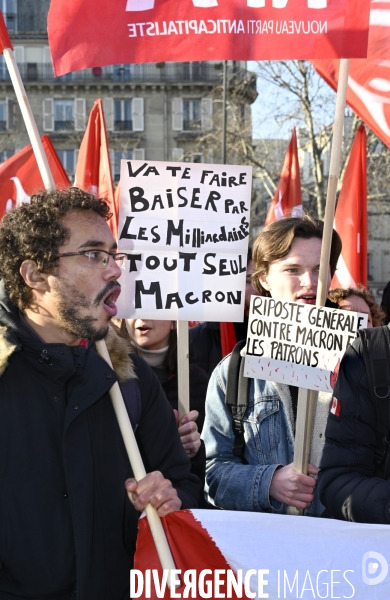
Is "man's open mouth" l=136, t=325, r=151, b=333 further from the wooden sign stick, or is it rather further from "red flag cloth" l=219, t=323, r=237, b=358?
"red flag cloth" l=219, t=323, r=237, b=358

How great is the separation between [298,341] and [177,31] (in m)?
1.44

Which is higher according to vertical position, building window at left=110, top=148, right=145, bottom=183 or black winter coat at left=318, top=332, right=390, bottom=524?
building window at left=110, top=148, right=145, bottom=183

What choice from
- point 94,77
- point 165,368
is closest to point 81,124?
point 94,77

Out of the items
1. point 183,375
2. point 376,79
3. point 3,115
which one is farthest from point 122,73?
point 183,375

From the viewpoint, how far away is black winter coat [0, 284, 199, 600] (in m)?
2.40

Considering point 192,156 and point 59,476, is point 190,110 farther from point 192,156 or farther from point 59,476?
point 59,476

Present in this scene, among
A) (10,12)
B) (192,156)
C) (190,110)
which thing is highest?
(10,12)

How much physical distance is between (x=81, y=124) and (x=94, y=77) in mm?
6014

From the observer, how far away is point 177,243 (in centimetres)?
366

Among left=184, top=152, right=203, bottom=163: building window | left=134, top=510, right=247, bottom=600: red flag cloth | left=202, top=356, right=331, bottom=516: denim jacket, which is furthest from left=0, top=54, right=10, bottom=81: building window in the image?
left=134, top=510, right=247, bottom=600: red flag cloth

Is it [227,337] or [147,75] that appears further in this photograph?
[147,75]

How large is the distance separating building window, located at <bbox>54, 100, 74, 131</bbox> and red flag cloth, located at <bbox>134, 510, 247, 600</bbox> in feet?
148

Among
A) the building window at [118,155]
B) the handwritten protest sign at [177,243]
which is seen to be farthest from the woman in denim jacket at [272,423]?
the building window at [118,155]

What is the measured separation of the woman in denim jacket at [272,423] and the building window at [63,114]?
44.1 m
